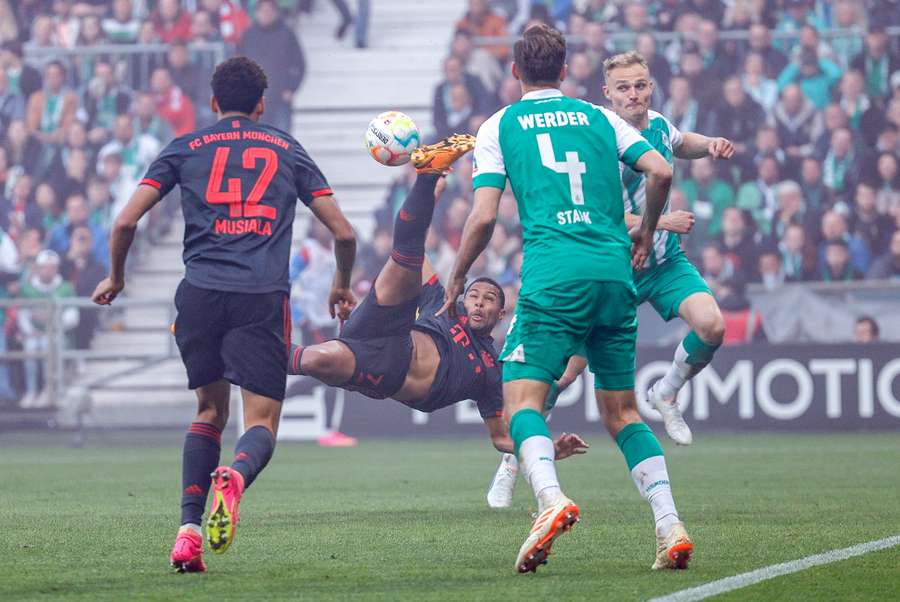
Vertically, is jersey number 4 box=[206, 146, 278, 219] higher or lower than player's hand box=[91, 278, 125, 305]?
higher

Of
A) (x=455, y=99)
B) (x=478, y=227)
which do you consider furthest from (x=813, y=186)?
(x=478, y=227)

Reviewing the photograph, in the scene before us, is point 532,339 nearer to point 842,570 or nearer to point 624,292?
point 624,292

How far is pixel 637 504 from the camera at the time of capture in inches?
373

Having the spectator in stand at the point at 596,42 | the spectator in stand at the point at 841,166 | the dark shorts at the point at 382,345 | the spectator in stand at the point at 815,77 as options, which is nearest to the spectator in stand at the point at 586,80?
the spectator in stand at the point at 596,42

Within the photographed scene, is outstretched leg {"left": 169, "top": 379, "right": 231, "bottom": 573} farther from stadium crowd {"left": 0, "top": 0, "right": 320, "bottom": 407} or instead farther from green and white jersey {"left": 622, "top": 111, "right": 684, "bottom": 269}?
stadium crowd {"left": 0, "top": 0, "right": 320, "bottom": 407}

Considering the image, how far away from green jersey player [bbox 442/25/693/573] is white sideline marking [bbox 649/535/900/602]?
32 centimetres

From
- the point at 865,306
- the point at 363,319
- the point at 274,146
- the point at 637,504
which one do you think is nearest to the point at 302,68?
the point at 865,306

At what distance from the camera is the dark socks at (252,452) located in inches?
247

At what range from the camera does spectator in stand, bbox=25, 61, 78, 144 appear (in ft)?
70.8

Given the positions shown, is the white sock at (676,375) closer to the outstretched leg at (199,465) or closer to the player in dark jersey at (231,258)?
the player in dark jersey at (231,258)

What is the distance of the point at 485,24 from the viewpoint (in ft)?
69.3

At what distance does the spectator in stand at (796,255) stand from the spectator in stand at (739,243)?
38 centimetres

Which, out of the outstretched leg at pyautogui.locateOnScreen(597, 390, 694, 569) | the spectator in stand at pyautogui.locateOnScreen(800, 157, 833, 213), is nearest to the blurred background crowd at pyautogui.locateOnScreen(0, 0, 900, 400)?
the spectator in stand at pyautogui.locateOnScreen(800, 157, 833, 213)

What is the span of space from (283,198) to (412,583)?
68.4 inches
